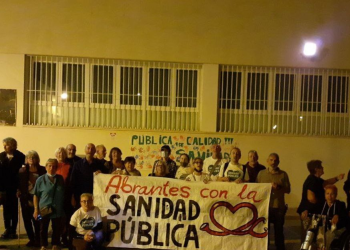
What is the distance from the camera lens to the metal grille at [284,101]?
9.30m

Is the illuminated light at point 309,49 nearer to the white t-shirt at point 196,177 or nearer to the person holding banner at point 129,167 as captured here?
the white t-shirt at point 196,177

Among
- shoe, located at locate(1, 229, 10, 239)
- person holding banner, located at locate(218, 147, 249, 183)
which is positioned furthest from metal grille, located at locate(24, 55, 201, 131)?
shoe, located at locate(1, 229, 10, 239)

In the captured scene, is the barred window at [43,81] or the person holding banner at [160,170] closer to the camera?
the person holding banner at [160,170]

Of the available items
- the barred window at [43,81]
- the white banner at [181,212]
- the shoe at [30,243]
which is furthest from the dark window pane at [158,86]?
the shoe at [30,243]

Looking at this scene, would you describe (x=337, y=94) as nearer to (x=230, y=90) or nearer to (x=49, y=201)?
(x=230, y=90)

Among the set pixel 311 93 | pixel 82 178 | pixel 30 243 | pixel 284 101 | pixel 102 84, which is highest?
pixel 102 84

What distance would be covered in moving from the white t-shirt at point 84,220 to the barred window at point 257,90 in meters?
5.25

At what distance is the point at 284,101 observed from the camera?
368 inches

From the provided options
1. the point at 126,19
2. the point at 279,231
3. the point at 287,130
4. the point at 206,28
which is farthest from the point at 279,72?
the point at 279,231

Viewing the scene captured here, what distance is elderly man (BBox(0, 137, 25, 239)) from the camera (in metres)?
6.27

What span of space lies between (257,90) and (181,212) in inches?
180

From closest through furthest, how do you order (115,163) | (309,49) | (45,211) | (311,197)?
(45,211)
(311,197)
(115,163)
(309,49)

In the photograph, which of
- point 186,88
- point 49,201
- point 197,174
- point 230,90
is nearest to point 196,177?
point 197,174

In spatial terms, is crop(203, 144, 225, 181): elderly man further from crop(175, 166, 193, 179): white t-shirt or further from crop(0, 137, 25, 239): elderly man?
crop(0, 137, 25, 239): elderly man
